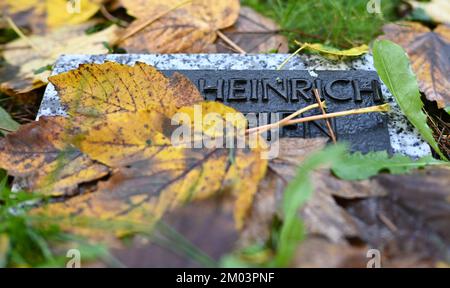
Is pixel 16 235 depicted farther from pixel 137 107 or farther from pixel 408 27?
pixel 408 27

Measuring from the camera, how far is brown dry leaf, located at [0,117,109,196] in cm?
134

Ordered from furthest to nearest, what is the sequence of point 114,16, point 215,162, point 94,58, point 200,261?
1. point 114,16
2. point 94,58
3. point 215,162
4. point 200,261

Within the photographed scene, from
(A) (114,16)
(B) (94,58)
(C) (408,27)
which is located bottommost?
(B) (94,58)

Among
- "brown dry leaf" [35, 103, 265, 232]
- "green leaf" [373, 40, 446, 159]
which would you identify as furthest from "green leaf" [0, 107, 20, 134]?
"green leaf" [373, 40, 446, 159]

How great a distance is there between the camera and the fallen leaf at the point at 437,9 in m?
2.30

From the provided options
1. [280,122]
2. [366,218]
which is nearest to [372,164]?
[366,218]

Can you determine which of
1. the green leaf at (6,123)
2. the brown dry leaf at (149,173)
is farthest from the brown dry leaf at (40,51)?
the brown dry leaf at (149,173)

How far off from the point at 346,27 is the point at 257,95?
79 centimetres

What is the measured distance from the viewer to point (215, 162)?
1280mm

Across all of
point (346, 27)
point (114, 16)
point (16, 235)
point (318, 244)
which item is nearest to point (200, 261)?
point (318, 244)

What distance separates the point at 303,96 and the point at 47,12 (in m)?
1.38

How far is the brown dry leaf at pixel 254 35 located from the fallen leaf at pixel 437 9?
2.36ft

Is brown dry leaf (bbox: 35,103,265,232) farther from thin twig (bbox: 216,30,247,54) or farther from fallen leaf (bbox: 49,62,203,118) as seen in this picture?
thin twig (bbox: 216,30,247,54)
